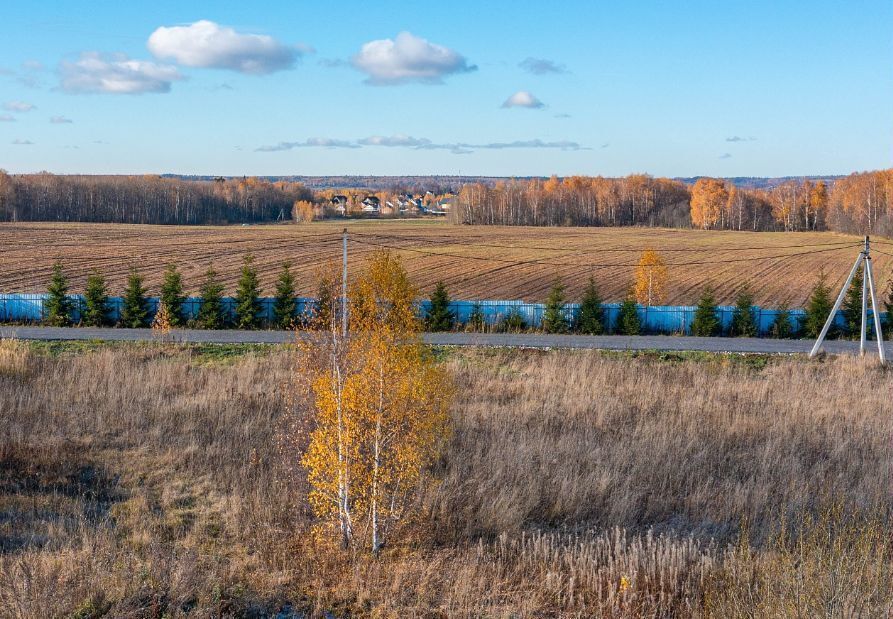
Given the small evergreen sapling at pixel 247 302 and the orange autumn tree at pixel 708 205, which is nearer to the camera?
the small evergreen sapling at pixel 247 302

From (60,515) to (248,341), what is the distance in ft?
49.4

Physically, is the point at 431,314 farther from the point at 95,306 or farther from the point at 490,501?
the point at 490,501

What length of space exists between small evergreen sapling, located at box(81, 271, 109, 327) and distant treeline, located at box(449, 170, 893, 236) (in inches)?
3492

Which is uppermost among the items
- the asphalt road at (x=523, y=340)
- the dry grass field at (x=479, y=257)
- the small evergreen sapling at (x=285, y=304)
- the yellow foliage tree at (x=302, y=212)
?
the yellow foliage tree at (x=302, y=212)

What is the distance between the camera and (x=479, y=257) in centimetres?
6075

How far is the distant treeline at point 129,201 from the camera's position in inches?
4139

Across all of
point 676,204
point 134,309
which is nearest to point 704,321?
point 134,309

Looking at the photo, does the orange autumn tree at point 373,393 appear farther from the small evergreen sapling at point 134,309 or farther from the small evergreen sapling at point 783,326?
the small evergreen sapling at point 783,326

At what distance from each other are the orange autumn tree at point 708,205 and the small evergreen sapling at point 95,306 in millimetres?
93115

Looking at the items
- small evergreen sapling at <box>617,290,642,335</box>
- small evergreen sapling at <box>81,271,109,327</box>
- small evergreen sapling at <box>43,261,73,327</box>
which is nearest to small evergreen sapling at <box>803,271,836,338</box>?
small evergreen sapling at <box>617,290,642,335</box>

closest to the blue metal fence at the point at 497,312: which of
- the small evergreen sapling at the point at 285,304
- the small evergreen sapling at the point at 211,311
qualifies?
→ the small evergreen sapling at the point at 285,304

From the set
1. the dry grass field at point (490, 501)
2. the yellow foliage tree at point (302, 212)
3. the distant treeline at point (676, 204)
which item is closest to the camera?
the dry grass field at point (490, 501)

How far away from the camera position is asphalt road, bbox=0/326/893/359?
2498 centimetres

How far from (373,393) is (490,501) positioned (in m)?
3.06
